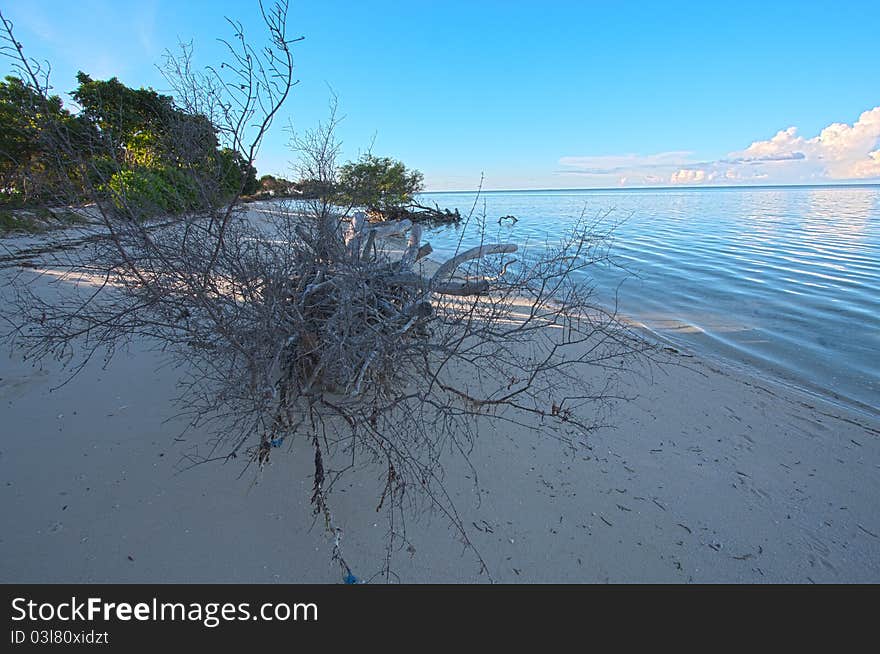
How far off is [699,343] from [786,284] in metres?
5.44

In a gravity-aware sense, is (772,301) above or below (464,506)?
below

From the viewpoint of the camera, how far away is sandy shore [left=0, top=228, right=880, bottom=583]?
2184 mm

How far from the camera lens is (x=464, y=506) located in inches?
102

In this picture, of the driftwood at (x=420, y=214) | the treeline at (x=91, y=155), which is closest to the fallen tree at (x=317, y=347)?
the treeline at (x=91, y=155)

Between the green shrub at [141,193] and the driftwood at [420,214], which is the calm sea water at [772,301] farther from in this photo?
the driftwood at [420,214]

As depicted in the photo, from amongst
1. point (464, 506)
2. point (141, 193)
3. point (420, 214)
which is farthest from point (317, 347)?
point (420, 214)

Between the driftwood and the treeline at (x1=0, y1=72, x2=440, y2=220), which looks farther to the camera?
the driftwood

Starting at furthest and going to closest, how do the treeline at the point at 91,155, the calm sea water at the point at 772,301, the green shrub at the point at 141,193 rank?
1. the calm sea water at the point at 772,301
2. the green shrub at the point at 141,193
3. the treeline at the point at 91,155

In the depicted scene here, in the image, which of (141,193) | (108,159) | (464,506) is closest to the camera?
(464,506)

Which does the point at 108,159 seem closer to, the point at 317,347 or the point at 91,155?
the point at 91,155

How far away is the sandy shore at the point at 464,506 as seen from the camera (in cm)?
218

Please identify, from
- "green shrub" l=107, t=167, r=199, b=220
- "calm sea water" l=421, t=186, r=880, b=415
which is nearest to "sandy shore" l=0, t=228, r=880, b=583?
"green shrub" l=107, t=167, r=199, b=220

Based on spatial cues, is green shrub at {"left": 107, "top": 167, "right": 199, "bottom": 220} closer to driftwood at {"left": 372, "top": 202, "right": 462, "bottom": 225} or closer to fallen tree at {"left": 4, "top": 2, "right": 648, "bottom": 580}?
fallen tree at {"left": 4, "top": 2, "right": 648, "bottom": 580}

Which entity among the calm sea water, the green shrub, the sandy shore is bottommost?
the calm sea water
